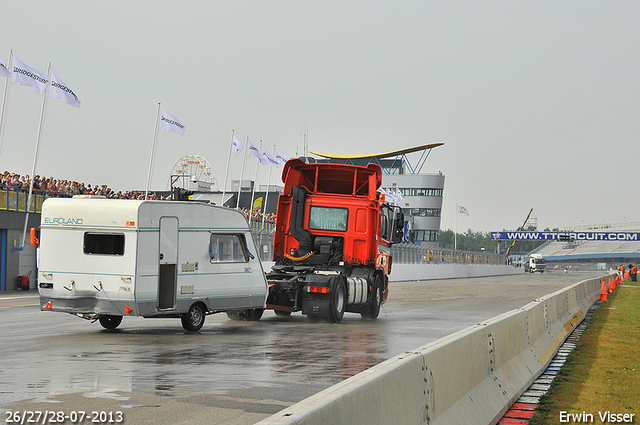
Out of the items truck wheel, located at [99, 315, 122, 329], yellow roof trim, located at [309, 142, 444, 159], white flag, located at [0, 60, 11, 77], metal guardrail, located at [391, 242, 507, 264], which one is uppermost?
yellow roof trim, located at [309, 142, 444, 159]

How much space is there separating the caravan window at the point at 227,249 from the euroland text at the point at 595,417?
9.42 meters

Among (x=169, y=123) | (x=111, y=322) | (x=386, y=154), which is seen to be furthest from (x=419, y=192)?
(x=111, y=322)

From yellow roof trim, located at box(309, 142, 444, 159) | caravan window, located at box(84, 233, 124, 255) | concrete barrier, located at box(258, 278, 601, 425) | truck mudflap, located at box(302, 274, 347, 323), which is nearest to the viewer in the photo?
concrete barrier, located at box(258, 278, 601, 425)

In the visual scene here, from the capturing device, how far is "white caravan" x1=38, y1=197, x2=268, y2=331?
1445 cm

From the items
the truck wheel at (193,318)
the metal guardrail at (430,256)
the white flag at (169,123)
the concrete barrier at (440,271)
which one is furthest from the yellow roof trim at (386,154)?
the truck wheel at (193,318)

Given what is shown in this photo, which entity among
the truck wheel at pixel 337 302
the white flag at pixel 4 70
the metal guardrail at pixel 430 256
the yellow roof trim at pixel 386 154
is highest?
the yellow roof trim at pixel 386 154

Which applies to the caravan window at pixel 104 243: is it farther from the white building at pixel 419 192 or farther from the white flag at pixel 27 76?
the white building at pixel 419 192

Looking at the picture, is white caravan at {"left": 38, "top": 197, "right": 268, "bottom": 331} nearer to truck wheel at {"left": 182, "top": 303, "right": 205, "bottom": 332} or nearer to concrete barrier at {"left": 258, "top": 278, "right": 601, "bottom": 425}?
truck wheel at {"left": 182, "top": 303, "right": 205, "bottom": 332}

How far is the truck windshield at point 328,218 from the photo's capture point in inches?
784

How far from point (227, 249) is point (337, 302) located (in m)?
3.51

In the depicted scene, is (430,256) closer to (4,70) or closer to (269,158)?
(269,158)

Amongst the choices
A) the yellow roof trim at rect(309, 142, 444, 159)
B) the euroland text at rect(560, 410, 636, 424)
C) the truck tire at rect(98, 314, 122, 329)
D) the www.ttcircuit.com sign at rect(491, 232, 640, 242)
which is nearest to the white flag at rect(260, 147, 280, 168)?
the truck tire at rect(98, 314, 122, 329)

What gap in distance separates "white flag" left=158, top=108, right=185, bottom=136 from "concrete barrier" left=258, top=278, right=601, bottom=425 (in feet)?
103

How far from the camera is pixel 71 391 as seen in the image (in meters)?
8.50
